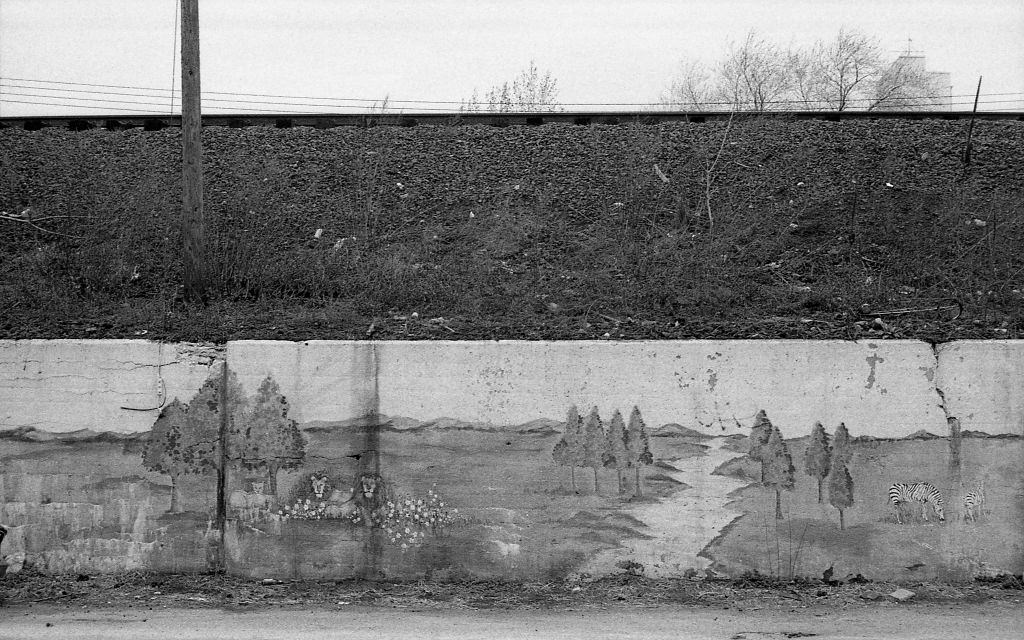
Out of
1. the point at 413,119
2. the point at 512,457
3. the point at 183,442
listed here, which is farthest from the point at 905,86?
the point at 183,442

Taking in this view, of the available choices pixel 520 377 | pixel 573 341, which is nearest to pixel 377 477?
pixel 520 377

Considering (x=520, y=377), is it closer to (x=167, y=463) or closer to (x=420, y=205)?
(x=167, y=463)

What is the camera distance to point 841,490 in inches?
261

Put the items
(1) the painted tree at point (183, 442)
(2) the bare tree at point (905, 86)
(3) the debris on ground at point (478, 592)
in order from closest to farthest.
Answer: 1. (3) the debris on ground at point (478, 592)
2. (1) the painted tree at point (183, 442)
3. (2) the bare tree at point (905, 86)

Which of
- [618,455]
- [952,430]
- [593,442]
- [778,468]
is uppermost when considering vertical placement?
[952,430]

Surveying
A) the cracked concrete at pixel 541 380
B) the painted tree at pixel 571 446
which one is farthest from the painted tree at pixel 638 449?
the painted tree at pixel 571 446

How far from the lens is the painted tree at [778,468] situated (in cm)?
666

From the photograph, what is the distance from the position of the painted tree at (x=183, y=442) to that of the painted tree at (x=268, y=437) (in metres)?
0.20

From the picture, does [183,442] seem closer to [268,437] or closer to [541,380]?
[268,437]

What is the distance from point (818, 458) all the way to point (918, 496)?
93cm

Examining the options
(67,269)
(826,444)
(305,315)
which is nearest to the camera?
(826,444)

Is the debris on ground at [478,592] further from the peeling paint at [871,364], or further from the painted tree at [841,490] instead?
the peeling paint at [871,364]

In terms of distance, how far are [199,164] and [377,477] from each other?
167 inches

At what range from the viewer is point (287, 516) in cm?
Result: 685
